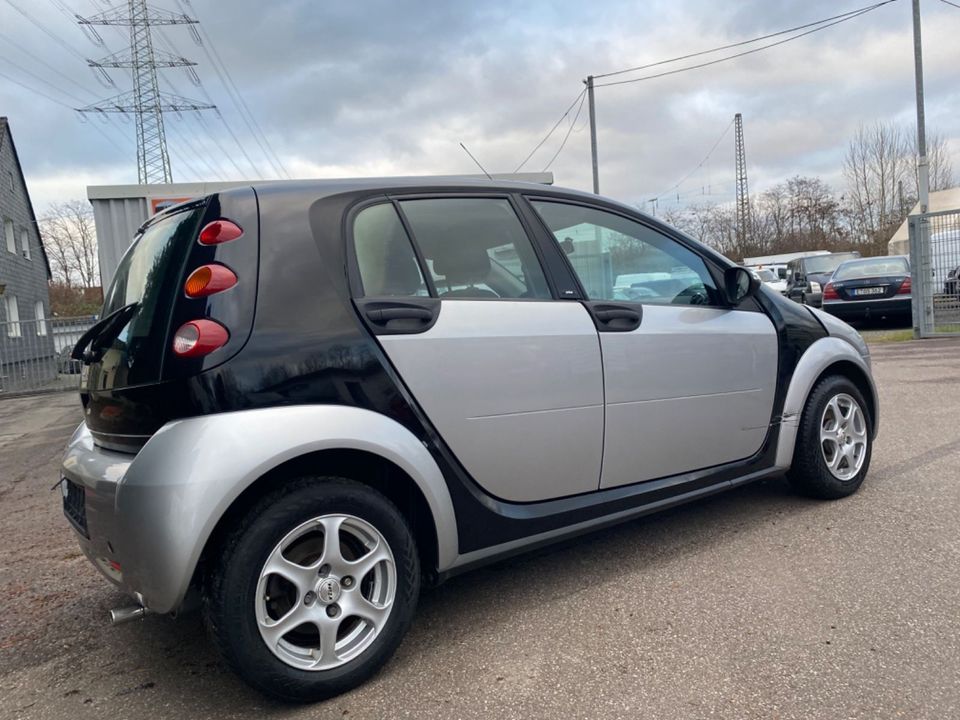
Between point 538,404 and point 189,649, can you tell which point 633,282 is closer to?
point 538,404

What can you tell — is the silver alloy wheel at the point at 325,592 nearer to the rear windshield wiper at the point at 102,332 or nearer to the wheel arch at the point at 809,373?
the rear windshield wiper at the point at 102,332

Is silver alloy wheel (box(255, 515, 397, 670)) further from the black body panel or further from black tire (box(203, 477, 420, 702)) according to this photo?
the black body panel

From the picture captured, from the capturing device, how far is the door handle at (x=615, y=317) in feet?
10.2

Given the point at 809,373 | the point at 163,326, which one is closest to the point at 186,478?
the point at 163,326

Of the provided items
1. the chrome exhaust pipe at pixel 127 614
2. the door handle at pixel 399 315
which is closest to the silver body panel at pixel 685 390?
the door handle at pixel 399 315

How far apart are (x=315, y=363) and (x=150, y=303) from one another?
2.02ft

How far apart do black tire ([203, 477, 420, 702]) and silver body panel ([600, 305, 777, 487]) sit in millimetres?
1080

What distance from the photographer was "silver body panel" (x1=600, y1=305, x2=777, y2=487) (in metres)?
3.15

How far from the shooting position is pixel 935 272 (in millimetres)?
12438

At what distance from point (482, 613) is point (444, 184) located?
5.81 feet

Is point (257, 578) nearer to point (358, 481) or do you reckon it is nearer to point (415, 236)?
point (358, 481)

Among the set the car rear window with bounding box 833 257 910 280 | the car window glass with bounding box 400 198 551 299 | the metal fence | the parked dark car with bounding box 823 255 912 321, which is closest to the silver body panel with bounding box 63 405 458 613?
the car window glass with bounding box 400 198 551 299

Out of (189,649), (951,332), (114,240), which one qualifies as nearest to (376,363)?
(189,649)

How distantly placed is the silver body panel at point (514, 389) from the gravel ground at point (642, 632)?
56 centimetres
